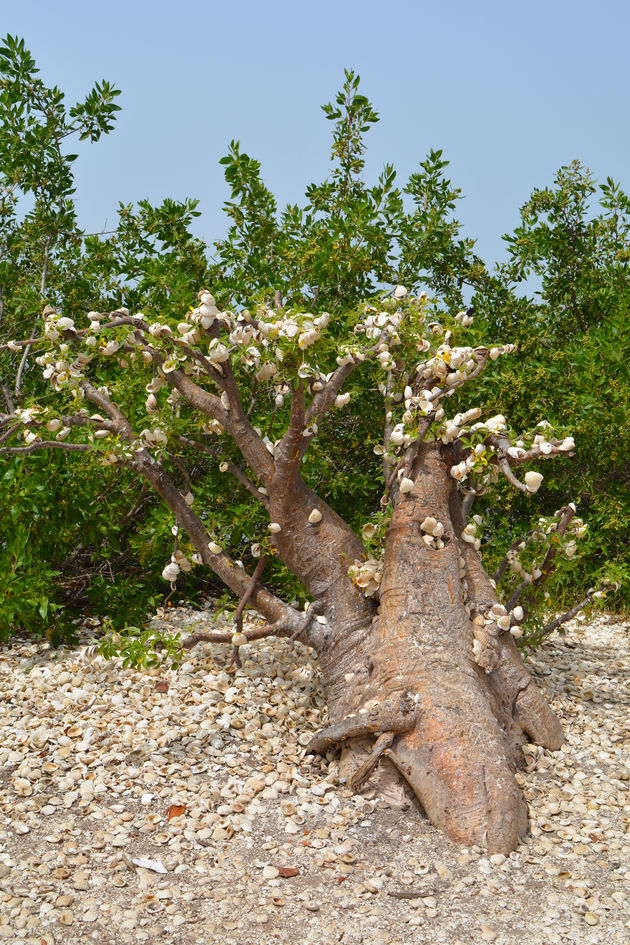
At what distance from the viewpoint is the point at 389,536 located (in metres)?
4.44

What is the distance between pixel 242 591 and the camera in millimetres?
4656

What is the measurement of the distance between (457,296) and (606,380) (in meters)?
1.53

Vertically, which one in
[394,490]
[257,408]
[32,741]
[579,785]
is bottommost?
[579,785]

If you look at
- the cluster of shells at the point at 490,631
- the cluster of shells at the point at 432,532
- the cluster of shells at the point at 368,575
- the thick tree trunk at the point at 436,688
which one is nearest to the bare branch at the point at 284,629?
the thick tree trunk at the point at 436,688

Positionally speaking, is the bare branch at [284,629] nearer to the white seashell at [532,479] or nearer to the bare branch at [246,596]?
the bare branch at [246,596]

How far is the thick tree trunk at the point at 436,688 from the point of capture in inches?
146

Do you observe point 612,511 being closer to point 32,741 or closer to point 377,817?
point 377,817

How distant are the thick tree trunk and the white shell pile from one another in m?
0.15

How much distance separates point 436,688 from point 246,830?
1.04m

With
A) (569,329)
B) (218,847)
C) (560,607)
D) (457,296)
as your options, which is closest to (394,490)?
(218,847)

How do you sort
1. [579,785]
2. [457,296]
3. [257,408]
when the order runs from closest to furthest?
[579,785] → [257,408] → [457,296]

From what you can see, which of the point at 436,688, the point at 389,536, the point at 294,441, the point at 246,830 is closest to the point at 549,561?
the point at 389,536

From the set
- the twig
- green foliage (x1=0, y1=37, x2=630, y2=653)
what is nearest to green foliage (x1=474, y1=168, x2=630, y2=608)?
Answer: green foliage (x1=0, y1=37, x2=630, y2=653)

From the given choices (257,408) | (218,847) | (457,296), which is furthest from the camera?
(457,296)
